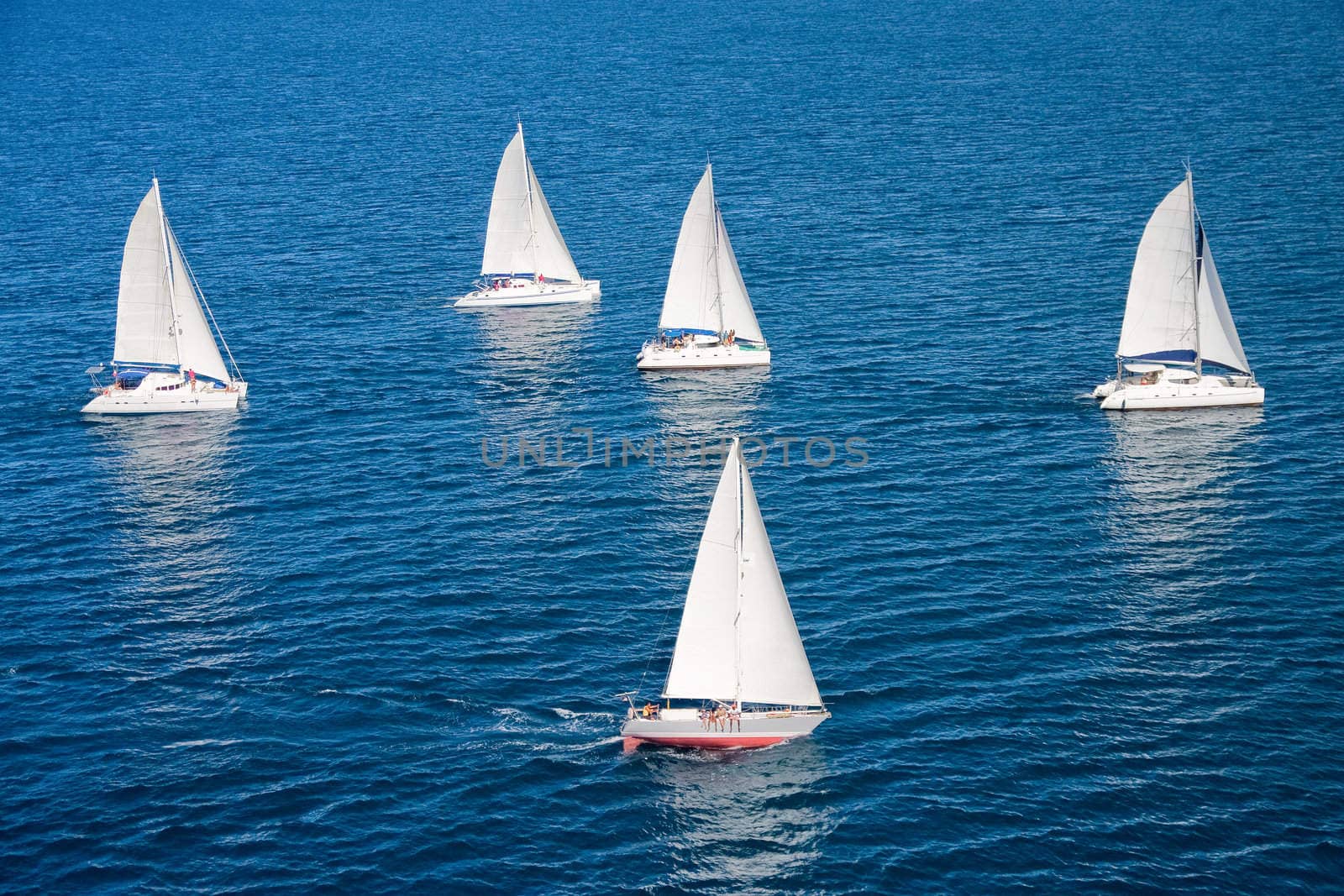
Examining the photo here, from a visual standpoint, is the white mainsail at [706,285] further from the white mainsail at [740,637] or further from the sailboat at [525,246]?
the white mainsail at [740,637]

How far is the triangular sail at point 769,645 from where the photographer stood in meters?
86.9

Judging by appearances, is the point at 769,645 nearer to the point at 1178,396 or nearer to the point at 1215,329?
the point at 1178,396

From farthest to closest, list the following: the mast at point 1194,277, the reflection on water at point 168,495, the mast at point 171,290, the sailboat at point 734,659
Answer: the mast at point 171,290 → the mast at point 1194,277 → the reflection on water at point 168,495 → the sailboat at point 734,659

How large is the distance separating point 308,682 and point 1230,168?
482 feet

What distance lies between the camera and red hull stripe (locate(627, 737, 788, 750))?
87.2 m

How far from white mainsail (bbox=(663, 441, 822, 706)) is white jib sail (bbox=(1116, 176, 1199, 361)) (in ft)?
192

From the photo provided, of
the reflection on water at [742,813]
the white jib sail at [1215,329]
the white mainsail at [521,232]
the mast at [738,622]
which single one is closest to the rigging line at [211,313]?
the white mainsail at [521,232]

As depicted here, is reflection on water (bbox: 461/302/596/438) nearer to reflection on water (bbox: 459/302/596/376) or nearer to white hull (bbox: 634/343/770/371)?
reflection on water (bbox: 459/302/596/376)

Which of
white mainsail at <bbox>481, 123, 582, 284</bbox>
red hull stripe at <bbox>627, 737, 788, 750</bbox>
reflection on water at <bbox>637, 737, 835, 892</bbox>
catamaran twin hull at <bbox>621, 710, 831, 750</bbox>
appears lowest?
reflection on water at <bbox>637, 737, 835, 892</bbox>

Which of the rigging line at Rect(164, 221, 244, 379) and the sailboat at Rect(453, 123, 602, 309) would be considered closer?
the rigging line at Rect(164, 221, 244, 379)

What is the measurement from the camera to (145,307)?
469ft

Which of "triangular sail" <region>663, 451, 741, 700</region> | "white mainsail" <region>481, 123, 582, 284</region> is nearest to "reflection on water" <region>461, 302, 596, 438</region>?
"white mainsail" <region>481, 123, 582, 284</region>

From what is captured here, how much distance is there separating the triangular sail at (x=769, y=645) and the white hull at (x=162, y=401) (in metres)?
68.0

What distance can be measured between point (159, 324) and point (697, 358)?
4891 centimetres
